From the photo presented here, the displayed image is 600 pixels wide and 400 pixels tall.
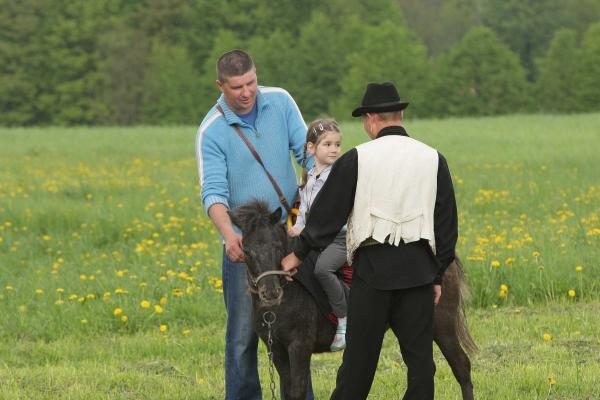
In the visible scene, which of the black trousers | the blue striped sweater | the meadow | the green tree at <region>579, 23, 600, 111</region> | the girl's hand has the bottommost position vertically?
the green tree at <region>579, 23, 600, 111</region>

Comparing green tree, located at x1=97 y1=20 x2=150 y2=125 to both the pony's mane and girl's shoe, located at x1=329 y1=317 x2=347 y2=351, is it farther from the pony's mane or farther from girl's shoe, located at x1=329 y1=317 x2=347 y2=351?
the pony's mane

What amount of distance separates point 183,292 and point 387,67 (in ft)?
211

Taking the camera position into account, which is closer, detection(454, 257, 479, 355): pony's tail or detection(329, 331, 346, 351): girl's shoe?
detection(329, 331, 346, 351): girl's shoe

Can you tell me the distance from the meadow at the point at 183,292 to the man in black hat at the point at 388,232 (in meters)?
1.83

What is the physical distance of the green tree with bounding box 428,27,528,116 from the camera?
74375 millimetres

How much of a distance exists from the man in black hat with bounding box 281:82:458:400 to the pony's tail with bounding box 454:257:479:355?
128 centimetres

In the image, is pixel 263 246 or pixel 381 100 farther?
pixel 263 246

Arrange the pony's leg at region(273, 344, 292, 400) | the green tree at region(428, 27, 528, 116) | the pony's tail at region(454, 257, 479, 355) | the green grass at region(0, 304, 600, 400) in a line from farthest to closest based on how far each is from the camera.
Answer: the green tree at region(428, 27, 528, 116)
the green grass at region(0, 304, 600, 400)
the pony's tail at region(454, 257, 479, 355)
the pony's leg at region(273, 344, 292, 400)

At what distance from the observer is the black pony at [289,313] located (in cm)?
603

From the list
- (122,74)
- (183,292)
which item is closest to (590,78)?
(122,74)

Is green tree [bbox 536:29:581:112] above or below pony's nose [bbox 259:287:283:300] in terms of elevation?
below

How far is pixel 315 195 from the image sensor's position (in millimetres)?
6406

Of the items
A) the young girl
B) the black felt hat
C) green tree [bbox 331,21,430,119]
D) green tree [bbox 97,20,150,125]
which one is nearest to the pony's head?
the young girl

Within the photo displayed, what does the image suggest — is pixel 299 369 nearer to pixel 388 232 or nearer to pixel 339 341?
pixel 339 341
